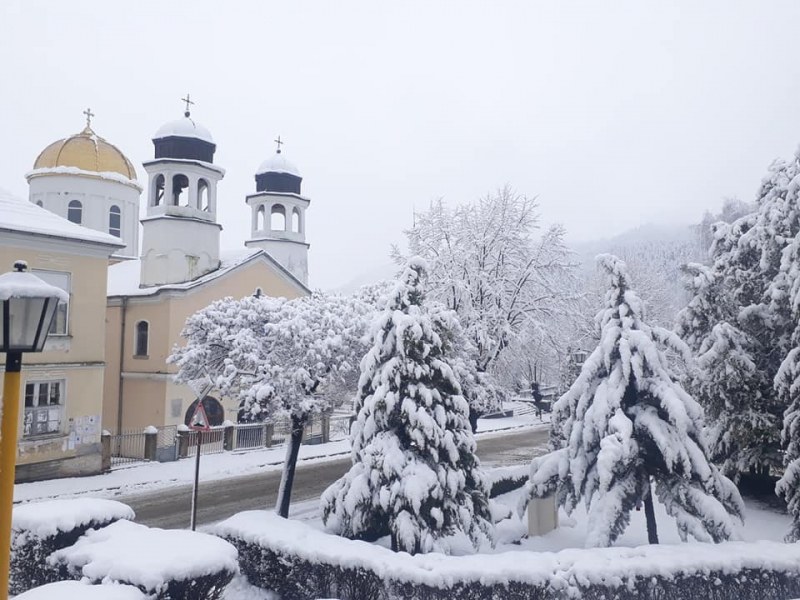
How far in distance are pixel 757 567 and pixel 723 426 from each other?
7.97 meters

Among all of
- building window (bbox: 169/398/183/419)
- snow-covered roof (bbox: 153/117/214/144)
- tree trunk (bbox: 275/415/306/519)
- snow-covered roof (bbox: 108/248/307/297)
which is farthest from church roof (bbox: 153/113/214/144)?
tree trunk (bbox: 275/415/306/519)

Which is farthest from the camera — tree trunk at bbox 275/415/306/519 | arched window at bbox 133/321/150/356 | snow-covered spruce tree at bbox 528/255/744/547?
arched window at bbox 133/321/150/356

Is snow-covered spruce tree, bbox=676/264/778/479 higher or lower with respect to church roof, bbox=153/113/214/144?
lower

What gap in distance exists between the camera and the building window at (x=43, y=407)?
62.2ft

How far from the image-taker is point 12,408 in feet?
14.7

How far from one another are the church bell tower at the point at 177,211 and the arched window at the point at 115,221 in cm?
974

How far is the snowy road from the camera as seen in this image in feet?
49.7

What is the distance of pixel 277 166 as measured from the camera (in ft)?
117

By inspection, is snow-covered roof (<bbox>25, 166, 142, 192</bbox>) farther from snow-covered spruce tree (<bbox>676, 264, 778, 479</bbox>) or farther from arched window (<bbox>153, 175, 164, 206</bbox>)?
snow-covered spruce tree (<bbox>676, 264, 778, 479</bbox>)

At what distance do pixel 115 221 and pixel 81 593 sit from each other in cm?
3485

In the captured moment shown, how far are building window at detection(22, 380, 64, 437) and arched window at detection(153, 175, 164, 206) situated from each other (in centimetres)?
1086

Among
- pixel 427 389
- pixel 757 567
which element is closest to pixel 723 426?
pixel 757 567

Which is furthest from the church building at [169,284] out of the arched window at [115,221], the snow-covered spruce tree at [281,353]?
the snow-covered spruce tree at [281,353]

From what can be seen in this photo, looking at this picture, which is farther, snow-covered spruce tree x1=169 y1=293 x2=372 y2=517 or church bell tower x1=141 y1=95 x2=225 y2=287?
church bell tower x1=141 y1=95 x2=225 y2=287
